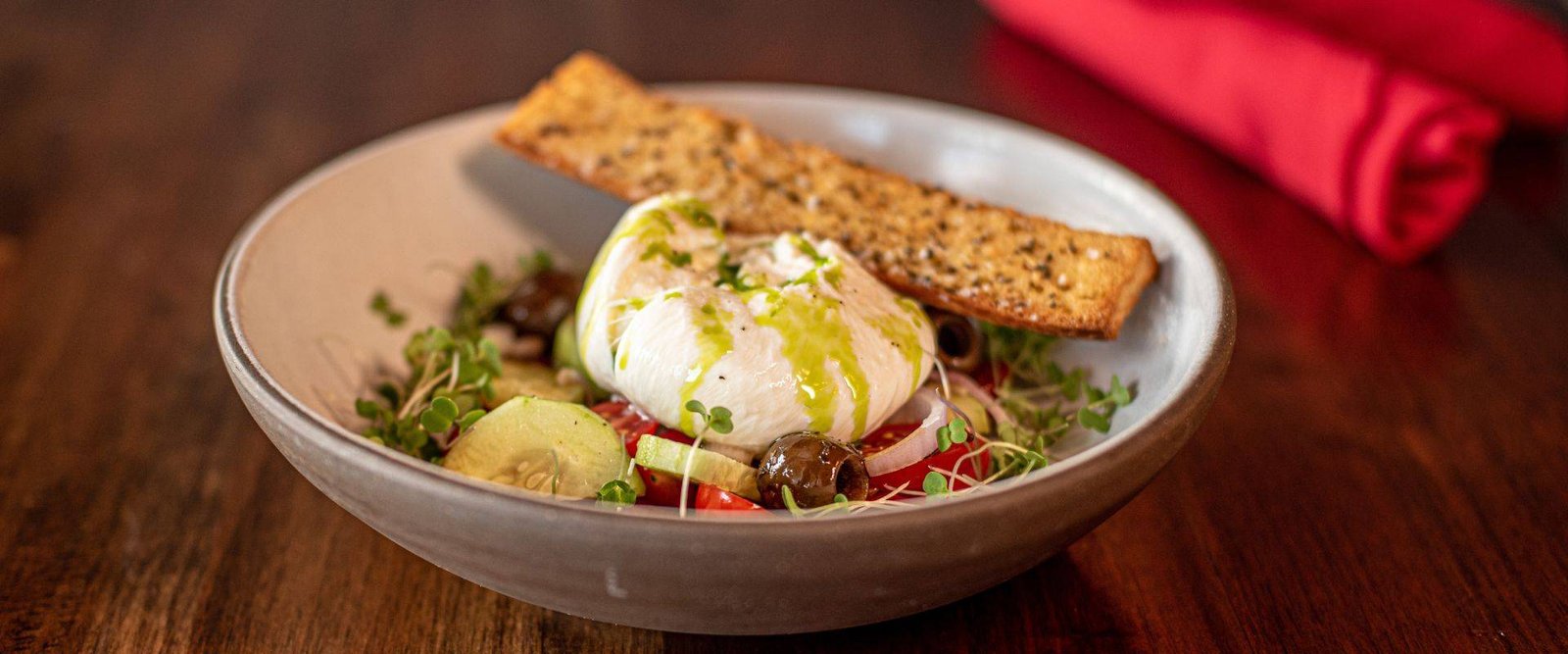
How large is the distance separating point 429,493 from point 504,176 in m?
0.79

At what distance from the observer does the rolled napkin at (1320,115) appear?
62.7 inches

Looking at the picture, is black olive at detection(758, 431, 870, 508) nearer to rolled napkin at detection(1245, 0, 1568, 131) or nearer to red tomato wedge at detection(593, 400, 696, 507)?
red tomato wedge at detection(593, 400, 696, 507)

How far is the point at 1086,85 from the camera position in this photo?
7.09ft

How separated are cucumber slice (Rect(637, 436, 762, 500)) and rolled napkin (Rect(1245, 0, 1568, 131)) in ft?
4.28

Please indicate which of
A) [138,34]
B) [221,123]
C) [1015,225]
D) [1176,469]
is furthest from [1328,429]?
[138,34]

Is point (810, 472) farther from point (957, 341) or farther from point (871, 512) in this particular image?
point (957, 341)

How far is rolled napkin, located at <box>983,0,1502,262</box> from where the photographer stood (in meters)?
1.59

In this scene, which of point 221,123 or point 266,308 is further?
point 221,123

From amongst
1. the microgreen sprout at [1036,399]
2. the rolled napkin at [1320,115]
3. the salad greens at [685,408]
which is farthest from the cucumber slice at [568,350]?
the rolled napkin at [1320,115]

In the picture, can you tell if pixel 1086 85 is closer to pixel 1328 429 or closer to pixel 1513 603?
pixel 1328 429

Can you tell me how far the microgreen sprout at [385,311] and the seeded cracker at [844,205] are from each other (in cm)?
25

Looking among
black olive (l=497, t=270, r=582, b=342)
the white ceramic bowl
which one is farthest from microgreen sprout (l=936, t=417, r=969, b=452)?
black olive (l=497, t=270, r=582, b=342)

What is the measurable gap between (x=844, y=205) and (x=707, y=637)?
1.88 feet

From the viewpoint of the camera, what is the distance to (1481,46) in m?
1.93
